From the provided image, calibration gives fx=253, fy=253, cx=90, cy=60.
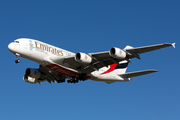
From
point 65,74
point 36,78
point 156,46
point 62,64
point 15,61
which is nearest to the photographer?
point 156,46

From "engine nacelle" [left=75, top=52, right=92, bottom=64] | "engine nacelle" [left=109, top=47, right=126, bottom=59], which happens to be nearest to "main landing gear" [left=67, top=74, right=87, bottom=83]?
"engine nacelle" [left=75, top=52, right=92, bottom=64]

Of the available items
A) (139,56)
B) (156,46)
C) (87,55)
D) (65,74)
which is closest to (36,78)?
(65,74)

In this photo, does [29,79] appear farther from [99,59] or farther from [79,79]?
[99,59]

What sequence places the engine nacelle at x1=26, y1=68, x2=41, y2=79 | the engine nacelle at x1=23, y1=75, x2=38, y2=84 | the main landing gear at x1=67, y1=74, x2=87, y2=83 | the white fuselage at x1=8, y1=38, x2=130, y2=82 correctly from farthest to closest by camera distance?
the engine nacelle at x1=23, y1=75, x2=38, y2=84, the engine nacelle at x1=26, y1=68, x2=41, y2=79, the main landing gear at x1=67, y1=74, x2=87, y2=83, the white fuselage at x1=8, y1=38, x2=130, y2=82

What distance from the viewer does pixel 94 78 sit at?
108ft

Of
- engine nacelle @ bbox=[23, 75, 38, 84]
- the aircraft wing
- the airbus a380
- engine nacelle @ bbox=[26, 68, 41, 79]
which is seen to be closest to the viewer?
the aircraft wing

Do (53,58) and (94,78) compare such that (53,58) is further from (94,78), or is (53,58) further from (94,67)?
(94,78)

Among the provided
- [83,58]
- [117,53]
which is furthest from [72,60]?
[117,53]

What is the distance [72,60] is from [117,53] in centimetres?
557

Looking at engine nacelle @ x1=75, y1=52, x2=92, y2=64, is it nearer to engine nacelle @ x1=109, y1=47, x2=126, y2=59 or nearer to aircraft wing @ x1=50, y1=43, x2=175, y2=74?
aircraft wing @ x1=50, y1=43, x2=175, y2=74

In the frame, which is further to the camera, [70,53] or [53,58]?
[70,53]

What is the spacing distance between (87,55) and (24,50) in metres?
6.81

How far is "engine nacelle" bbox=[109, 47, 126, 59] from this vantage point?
85.0 ft

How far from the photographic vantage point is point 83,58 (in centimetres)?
2725
